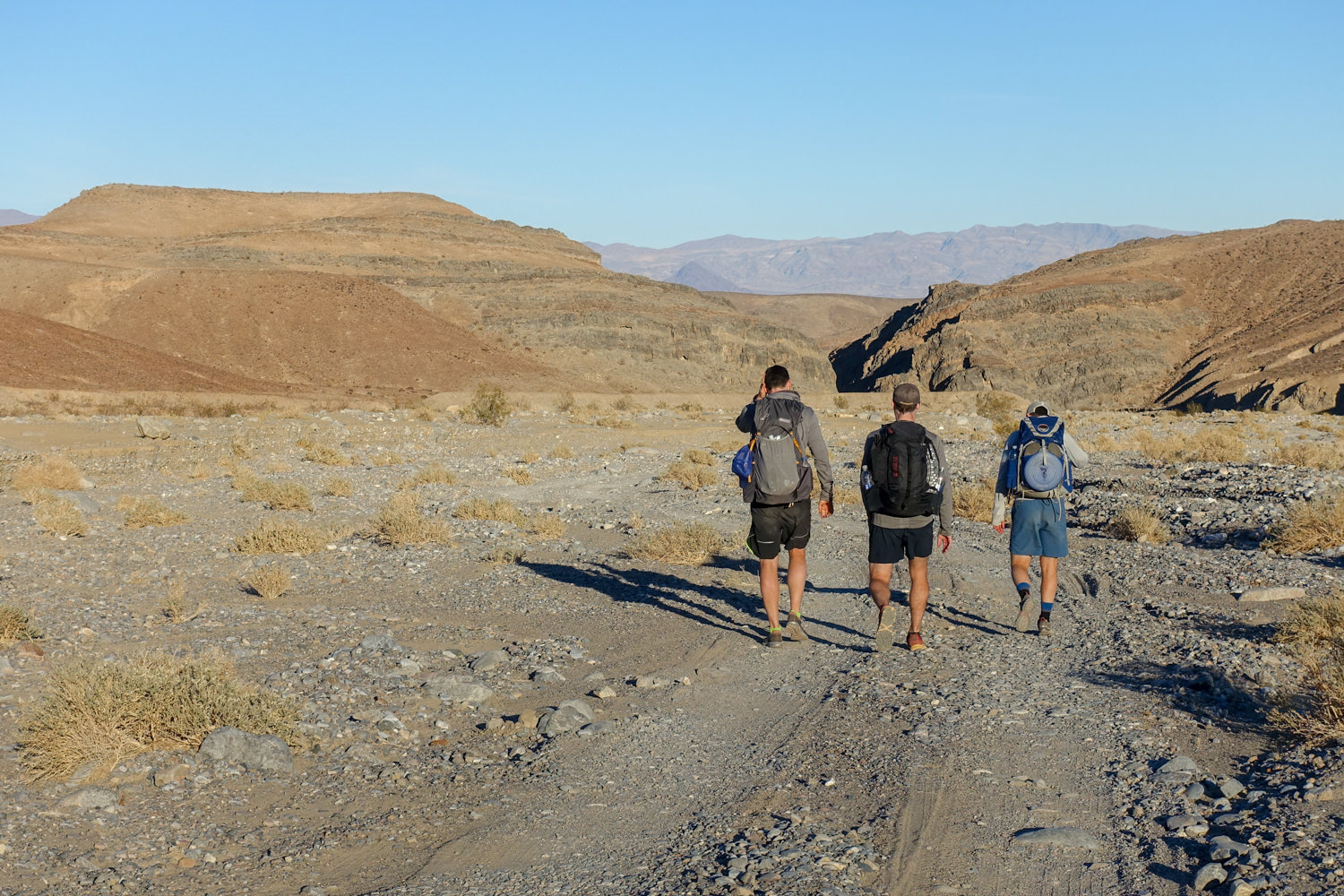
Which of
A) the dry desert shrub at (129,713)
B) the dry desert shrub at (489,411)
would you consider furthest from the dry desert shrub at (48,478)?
the dry desert shrub at (489,411)

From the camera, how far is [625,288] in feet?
273

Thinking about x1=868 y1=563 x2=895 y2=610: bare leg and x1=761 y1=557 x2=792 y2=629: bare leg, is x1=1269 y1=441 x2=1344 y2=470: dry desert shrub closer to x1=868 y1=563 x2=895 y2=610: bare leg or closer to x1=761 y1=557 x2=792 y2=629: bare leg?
x1=868 y1=563 x2=895 y2=610: bare leg

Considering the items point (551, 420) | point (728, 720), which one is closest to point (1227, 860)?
point (728, 720)

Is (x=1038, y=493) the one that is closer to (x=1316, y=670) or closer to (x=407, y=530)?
(x=1316, y=670)

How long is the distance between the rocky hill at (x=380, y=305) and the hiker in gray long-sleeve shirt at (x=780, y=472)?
53546 millimetres

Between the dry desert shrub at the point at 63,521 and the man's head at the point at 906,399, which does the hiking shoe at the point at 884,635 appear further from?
the dry desert shrub at the point at 63,521

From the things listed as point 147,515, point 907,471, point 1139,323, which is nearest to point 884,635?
point 907,471

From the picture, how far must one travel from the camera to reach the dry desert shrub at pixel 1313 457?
71.4 ft

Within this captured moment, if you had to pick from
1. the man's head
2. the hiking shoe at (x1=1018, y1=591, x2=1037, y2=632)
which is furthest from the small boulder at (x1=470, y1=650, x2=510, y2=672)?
the hiking shoe at (x1=1018, y1=591, x2=1037, y2=632)

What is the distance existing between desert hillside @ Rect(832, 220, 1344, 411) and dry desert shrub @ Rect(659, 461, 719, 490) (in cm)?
5281

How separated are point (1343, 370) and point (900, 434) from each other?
57578 mm

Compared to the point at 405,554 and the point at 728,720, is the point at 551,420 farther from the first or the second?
the point at 728,720

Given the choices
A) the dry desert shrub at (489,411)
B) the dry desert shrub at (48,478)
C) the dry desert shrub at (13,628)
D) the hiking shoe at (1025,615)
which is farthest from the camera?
the dry desert shrub at (489,411)

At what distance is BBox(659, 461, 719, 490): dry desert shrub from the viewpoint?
63.3 feet
